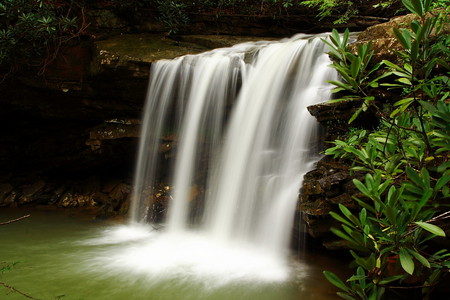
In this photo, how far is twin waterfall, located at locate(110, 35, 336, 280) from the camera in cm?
446

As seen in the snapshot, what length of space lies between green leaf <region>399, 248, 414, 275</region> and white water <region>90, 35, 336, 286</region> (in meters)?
2.12

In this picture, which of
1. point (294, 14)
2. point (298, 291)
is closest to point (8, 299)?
point (298, 291)

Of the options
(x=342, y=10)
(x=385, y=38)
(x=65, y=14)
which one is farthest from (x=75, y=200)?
(x=342, y=10)

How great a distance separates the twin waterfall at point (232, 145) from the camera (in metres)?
4.46

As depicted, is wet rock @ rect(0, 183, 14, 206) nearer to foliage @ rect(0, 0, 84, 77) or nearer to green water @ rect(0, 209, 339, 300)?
foliage @ rect(0, 0, 84, 77)

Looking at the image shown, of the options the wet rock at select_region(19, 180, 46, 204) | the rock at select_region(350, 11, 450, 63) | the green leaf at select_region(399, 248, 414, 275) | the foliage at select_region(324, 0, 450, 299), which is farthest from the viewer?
the wet rock at select_region(19, 180, 46, 204)

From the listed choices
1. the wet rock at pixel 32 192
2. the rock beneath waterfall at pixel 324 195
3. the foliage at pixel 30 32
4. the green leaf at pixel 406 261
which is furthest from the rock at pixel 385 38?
the wet rock at pixel 32 192

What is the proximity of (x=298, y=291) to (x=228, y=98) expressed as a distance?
11.9 feet

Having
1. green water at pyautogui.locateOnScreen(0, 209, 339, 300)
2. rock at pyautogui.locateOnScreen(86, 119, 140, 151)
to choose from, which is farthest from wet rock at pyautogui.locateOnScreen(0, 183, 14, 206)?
green water at pyautogui.locateOnScreen(0, 209, 339, 300)

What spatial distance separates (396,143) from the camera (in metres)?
2.30

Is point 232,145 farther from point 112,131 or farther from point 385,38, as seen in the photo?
point 112,131

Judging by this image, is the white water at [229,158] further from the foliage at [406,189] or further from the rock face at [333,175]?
the foliage at [406,189]

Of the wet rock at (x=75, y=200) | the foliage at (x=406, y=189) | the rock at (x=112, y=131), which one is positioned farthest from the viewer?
the wet rock at (x=75, y=200)

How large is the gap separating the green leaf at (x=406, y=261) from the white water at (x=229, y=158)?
2119 mm
